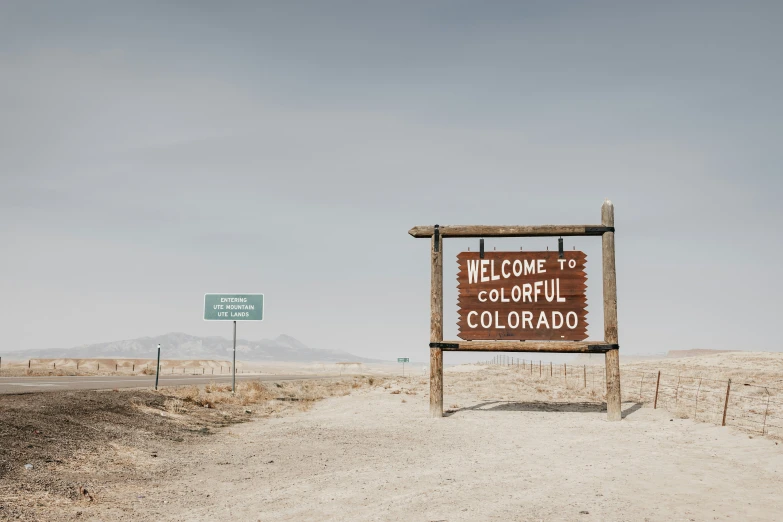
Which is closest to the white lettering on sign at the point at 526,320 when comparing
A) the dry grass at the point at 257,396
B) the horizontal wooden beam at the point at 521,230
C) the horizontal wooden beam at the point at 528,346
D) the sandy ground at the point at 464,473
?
the horizontal wooden beam at the point at 528,346

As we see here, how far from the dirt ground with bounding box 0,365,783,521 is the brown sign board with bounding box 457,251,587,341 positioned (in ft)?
8.17

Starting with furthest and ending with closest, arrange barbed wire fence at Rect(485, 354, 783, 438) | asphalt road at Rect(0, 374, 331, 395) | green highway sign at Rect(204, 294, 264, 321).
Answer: green highway sign at Rect(204, 294, 264, 321) < asphalt road at Rect(0, 374, 331, 395) < barbed wire fence at Rect(485, 354, 783, 438)

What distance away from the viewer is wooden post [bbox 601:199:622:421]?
16.3 m

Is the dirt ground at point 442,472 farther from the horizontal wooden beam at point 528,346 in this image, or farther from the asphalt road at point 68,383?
the asphalt road at point 68,383

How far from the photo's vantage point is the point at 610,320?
54.4ft

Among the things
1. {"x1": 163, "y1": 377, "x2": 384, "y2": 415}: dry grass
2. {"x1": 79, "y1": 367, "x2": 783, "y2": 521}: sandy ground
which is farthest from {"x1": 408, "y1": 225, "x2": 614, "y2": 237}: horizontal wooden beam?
{"x1": 163, "y1": 377, "x2": 384, "y2": 415}: dry grass

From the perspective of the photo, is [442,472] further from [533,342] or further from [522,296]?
[522,296]

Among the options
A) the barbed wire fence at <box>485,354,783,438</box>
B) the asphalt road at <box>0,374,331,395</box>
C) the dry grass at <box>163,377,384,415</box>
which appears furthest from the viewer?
the asphalt road at <box>0,374,331,395</box>

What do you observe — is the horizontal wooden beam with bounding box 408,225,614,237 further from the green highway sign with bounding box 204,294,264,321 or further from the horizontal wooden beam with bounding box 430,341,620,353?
the green highway sign with bounding box 204,294,264,321

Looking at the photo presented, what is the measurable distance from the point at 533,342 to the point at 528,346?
190mm

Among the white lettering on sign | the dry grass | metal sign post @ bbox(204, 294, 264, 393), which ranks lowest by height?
the dry grass

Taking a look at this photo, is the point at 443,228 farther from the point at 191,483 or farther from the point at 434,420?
the point at 191,483

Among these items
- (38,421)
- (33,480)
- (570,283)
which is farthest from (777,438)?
(38,421)

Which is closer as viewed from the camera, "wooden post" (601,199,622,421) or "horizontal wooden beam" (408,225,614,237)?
"wooden post" (601,199,622,421)
